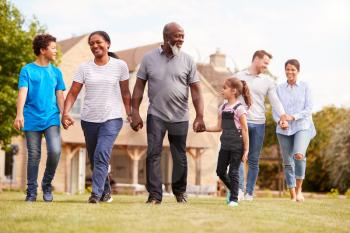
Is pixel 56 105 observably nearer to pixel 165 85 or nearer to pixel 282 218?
pixel 165 85

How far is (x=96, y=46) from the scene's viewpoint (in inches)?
348

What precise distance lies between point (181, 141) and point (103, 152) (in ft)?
3.42

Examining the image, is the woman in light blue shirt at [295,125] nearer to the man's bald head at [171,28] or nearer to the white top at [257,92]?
the white top at [257,92]

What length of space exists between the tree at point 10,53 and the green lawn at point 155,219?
1857cm

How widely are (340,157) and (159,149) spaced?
29095mm

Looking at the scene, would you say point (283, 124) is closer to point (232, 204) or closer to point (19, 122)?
point (232, 204)

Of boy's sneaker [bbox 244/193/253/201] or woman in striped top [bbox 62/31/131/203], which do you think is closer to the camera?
woman in striped top [bbox 62/31/131/203]

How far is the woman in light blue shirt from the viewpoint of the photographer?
11.0m

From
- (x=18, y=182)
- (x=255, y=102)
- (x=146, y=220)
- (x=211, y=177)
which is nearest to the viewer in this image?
(x=146, y=220)

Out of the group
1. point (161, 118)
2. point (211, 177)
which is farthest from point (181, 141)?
point (211, 177)

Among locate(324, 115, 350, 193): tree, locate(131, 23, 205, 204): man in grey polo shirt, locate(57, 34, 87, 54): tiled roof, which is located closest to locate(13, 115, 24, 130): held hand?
locate(131, 23, 205, 204): man in grey polo shirt

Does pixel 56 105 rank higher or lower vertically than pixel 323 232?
higher

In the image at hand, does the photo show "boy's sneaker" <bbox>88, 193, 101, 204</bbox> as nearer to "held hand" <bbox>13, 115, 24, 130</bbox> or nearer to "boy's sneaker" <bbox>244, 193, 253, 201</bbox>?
"held hand" <bbox>13, 115, 24, 130</bbox>

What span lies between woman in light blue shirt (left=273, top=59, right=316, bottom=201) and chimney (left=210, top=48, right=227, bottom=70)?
38997mm
